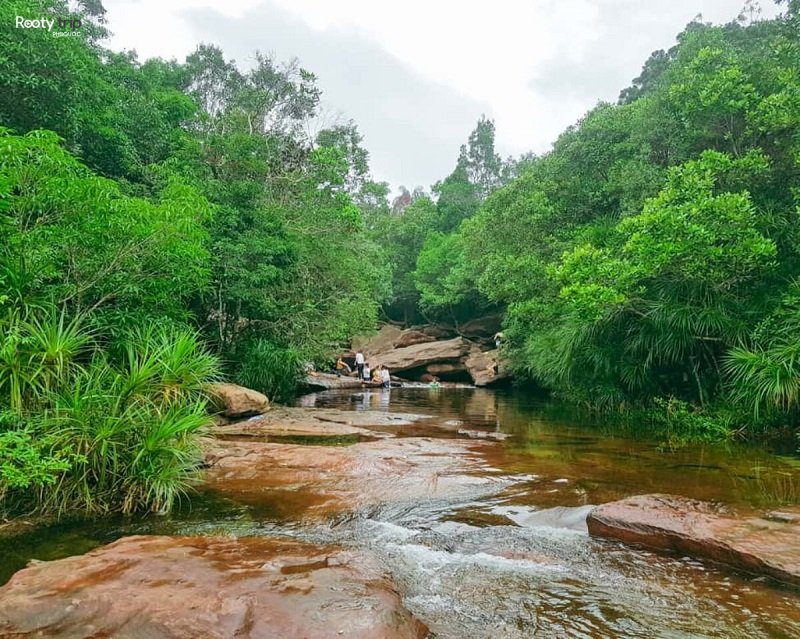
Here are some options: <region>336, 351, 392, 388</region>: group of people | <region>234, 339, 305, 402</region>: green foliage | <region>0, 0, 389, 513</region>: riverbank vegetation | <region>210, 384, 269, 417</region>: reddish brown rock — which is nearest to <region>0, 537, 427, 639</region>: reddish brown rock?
<region>0, 0, 389, 513</region>: riverbank vegetation

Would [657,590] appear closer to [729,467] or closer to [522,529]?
[522,529]

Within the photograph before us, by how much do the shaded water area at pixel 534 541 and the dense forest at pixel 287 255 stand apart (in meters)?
0.89

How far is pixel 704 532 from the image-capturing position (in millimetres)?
4316

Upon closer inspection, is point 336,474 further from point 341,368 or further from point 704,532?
point 341,368

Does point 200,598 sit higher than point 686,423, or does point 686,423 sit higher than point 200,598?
point 686,423

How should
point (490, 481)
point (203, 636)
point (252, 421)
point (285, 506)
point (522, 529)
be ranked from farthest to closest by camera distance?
point (252, 421) → point (490, 481) → point (285, 506) → point (522, 529) → point (203, 636)

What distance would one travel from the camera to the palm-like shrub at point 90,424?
15.9 ft

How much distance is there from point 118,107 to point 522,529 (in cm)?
1559

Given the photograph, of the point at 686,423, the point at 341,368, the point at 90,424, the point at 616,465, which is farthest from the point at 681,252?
the point at 341,368

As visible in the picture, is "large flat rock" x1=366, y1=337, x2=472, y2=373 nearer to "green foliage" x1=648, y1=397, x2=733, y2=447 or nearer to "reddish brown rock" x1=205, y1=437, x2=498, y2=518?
"green foliage" x1=648, y1=397, x2=733, y2=447

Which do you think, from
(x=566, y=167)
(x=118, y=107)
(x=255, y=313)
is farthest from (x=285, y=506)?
(x=566, y=167)

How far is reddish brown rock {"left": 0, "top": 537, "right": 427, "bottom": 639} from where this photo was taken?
2.72m

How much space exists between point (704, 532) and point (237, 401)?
29.7 feet

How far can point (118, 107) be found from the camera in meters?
15.0
